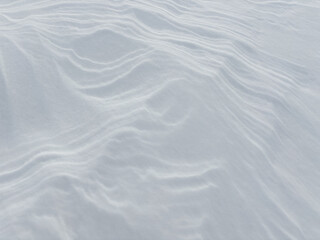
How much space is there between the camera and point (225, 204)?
188 cm

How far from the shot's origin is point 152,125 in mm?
2186

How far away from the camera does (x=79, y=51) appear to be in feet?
8.86

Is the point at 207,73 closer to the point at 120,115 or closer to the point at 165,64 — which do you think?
the point at 165,64

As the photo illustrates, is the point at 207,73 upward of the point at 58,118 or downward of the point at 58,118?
upward

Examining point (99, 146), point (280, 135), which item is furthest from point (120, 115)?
point (280, 135)

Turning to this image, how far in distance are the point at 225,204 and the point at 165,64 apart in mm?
1023

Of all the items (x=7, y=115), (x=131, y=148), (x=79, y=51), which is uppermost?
(x=79, y=51)

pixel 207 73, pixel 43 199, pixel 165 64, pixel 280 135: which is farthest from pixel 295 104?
pixel 43 199

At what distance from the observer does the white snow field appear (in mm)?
1774

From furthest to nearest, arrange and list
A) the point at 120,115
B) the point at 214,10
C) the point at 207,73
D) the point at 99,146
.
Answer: the point at 214,10 → the point at 207,73 → the point at 120,115 → the point at 99,146

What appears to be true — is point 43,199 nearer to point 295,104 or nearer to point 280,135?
point 280,135

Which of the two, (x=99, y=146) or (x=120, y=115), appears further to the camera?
(x=120, y=115)

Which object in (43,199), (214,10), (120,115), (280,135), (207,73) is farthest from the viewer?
(214,10)

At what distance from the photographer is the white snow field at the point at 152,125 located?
1.77 metres
